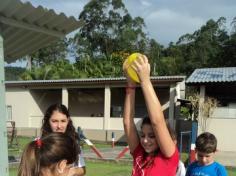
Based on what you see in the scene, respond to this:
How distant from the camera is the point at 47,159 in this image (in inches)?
85.4

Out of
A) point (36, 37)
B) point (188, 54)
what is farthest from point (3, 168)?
point (188, 54)

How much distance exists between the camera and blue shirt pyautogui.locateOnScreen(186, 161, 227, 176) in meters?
4.46

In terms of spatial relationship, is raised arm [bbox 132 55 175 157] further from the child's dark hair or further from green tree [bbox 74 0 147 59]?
green tree [bbox 74 0 147 59]

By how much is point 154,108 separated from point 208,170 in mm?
2177

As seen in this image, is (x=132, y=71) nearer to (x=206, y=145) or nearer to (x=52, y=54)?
(x=206, y=145)

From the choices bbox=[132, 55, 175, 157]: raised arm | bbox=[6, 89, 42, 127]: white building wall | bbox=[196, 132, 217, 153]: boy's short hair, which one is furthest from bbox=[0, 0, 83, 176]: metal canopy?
bbox=[6, 89, 42, 127]: white building wall

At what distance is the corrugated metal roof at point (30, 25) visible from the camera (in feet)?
12.5

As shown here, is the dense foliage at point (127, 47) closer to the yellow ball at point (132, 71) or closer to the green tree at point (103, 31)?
the green tree at point (103, 31)

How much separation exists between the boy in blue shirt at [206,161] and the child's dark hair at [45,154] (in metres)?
2.51

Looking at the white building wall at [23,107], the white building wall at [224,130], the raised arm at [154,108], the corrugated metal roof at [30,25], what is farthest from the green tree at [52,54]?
the raised arm at [154,108]

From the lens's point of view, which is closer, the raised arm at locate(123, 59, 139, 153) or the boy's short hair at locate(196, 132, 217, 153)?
the raised arm at locate(123, 59, 139, 153)

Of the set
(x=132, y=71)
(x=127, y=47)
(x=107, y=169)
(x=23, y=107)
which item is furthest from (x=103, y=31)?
(x=132, y=71)

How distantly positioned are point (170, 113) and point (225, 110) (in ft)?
10.7

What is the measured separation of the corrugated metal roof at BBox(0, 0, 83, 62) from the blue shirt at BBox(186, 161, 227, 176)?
1796mm
